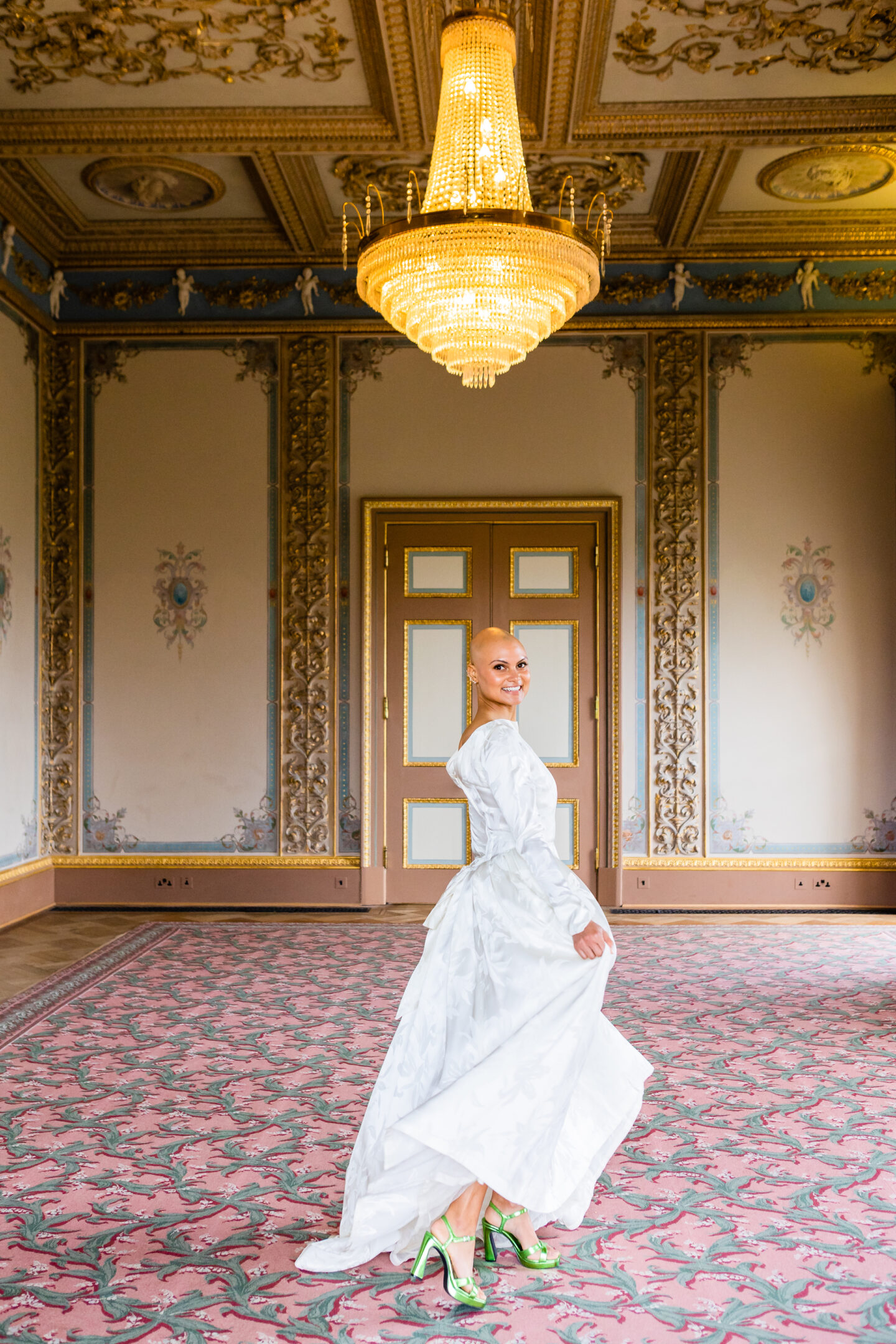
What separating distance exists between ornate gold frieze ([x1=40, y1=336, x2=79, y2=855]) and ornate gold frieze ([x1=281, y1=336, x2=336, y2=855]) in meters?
1.34

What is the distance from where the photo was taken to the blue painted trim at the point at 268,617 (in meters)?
6.95

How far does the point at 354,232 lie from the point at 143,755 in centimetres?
350

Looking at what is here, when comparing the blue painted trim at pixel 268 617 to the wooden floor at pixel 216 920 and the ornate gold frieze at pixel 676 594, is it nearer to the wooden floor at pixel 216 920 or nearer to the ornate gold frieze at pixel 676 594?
the wooden floor at pixel 216 920

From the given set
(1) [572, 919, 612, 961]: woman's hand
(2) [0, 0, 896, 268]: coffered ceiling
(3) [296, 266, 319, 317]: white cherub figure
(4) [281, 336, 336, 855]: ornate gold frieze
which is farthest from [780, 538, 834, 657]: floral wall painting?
(1) [572, 919, 612, 961]: woman's hand

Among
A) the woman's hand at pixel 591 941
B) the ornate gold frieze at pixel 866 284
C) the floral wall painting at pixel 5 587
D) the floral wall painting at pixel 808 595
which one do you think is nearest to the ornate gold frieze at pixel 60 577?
the floral wall painting at pixel 5 587

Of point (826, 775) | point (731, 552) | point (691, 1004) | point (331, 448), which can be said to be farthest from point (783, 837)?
point (331, 448)

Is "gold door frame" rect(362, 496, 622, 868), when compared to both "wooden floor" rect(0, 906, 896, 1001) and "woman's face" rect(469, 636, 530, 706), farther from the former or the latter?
"woman's face" rect(469, 636, 530, 706)

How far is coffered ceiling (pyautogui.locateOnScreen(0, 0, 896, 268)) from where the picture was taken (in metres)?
4.56

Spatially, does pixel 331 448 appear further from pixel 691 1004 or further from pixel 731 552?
pixel 691 1004

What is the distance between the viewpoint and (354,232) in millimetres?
6797

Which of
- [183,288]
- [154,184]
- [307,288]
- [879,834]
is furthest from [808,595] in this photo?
[154,184]

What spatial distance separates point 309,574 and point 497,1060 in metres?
5.03

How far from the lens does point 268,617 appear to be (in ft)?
22.9

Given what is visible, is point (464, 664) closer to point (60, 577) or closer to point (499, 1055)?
point (60, 577)
